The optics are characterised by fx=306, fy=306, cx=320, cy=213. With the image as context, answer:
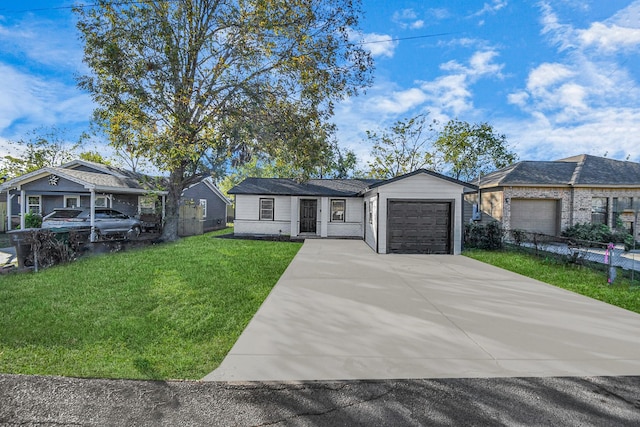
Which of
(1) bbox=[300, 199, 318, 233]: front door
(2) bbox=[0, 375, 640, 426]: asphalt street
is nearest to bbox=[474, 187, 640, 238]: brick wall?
(1) bbox=[300, 199, 318, 233]: front door

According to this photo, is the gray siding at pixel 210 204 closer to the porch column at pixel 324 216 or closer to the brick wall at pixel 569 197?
the porch column at pixel 324 216

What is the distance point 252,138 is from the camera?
A: 13.4 metres

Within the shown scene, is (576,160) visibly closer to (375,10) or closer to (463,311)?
(375,10)

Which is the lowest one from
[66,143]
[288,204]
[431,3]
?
[288,204]

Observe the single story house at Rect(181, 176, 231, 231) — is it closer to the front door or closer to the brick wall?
the front door

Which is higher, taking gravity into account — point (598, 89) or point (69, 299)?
point (598, 89)

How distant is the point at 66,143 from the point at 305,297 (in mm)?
36225

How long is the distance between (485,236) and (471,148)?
53.2 feet

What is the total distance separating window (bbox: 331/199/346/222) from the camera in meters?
17.4

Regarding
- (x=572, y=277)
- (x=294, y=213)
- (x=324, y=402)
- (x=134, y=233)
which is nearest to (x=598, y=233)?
(x=572, y=277)

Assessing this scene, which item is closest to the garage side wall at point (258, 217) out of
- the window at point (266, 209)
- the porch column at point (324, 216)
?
the window at point (266, 209)

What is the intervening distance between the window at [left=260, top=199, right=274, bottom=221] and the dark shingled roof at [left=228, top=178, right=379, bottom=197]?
0.53 metres

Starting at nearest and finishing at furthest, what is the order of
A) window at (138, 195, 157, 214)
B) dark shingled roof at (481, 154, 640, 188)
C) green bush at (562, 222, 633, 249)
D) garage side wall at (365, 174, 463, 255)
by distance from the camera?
1. garage side wall at (365, 174, 463, 255)
2. green bush at (562, 222, 633, 249)
3. dark shingled roof at (481, 154, 640, 188)
4. window at (138, 195, 157, 214)

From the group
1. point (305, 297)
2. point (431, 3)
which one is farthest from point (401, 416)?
point (431, 3)
